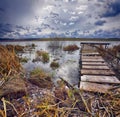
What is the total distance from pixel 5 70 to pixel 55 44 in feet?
61.5

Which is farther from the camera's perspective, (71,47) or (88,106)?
(71,47)

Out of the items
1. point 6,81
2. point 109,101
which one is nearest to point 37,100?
point 6,81

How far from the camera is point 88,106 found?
237cm

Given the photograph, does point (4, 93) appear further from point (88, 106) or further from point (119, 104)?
point (119, 104)

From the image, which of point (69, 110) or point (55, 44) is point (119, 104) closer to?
point (69, 110)

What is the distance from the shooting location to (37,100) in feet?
9.59

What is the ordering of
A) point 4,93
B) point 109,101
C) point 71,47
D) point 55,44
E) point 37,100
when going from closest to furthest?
point 109,101
point 4,93
point 37,100
point 71,47
point 55,44

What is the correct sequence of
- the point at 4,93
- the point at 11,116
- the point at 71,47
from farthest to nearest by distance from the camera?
the point at 71,47
the point at 4,93
the point at 11,116

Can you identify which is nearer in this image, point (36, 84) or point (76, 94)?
point (76, 94)

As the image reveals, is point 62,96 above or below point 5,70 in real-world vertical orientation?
below

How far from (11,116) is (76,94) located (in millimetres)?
1024

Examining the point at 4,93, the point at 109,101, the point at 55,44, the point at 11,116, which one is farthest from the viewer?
the point at 55,44

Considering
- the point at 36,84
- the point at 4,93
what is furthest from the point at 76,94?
the point at 36,84

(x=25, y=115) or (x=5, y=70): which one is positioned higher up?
(x=5, y=70)
